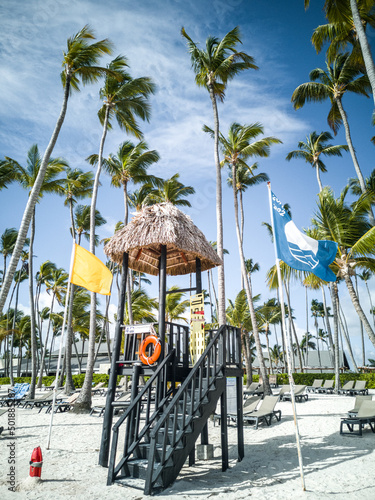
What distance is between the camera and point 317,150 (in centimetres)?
2778

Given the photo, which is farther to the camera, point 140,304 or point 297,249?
point 140,304

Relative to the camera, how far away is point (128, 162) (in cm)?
2194

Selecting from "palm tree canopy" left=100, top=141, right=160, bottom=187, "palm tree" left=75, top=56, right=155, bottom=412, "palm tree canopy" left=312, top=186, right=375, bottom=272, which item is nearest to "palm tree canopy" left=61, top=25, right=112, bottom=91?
"palm tree" left=75, top=56, right=155, bottom=412

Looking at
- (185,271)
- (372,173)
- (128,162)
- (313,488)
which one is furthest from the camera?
(128,162)

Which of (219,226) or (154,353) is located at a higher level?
(219,226)

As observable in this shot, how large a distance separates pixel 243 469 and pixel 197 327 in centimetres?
323

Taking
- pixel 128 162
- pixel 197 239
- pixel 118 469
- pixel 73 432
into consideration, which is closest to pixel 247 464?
pixel 118 469

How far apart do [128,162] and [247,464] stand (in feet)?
60.9

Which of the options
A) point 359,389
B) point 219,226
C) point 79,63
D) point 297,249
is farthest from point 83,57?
point 359,389

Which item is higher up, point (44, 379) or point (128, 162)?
point (128, 162)

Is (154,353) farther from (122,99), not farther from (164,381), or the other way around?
(122,99)

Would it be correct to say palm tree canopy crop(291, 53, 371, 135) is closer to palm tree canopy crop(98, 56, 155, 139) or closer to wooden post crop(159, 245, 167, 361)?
palm tree canopy crop(98, 56, 155, 139)

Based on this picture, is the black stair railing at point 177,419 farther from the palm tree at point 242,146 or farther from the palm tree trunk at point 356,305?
the palm tree at point 242,146

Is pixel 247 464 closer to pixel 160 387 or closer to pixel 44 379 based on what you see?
pixel 160 387
